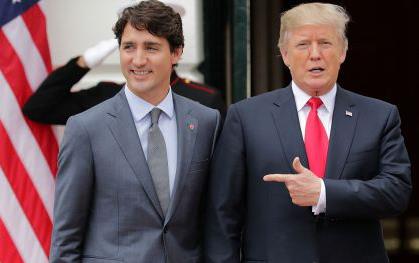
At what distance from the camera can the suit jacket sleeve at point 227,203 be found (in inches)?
117

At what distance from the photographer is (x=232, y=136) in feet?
9.89

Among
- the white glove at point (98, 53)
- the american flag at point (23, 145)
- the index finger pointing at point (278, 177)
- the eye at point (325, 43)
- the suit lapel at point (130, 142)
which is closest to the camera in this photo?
the index finger pointing at point (278, 177)

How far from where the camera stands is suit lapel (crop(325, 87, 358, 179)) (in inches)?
114

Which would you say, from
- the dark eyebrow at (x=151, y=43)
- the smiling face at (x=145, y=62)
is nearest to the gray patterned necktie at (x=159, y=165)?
the smiling face at (x=145, y=62)

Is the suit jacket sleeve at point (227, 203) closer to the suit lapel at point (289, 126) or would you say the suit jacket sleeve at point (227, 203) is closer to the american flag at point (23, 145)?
the suit lapel at point (289, 126)

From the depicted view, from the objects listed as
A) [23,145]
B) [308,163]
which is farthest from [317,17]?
[23,145]

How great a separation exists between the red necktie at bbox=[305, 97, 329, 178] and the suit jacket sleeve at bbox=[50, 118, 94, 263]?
2.52ft

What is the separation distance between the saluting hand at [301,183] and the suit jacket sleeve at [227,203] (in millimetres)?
199

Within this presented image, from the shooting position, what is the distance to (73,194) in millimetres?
2885

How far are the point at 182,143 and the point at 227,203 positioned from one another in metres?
0.27

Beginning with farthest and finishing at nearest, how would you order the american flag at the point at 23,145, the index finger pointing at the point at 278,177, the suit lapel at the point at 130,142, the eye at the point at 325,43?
the american flag at the point at 23,145 < the eye at the point at 325,43 < the suit lapel at the point at 130,142 < the index finger pointing at the point at 278,177

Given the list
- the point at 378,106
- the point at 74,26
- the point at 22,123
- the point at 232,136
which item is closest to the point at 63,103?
the point at 22,123

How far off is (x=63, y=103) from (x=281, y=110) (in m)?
1.55

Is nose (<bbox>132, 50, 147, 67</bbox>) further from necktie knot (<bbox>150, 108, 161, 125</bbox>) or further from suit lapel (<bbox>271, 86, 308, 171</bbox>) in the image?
suit lapel (<bbox>271, 86, 308, 171</bbox>)
